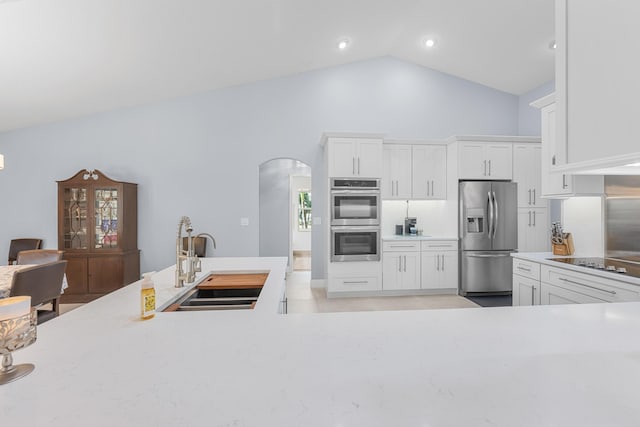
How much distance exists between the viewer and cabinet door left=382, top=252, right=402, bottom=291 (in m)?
4.49

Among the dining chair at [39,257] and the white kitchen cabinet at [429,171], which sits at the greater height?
the white kitchen cabinet at [429,171]

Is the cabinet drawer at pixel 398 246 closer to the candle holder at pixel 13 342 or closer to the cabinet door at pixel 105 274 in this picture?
the cabinet door at pixel 105 274

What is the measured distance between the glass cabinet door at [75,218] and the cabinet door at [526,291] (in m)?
5.27

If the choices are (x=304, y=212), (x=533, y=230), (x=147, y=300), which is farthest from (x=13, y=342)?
(x=304, y=212)

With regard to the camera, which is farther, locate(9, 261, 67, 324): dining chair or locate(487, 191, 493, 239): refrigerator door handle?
locate(487, 191, 493, 239): refrigerator door handle

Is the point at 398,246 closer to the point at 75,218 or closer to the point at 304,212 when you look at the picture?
the point at 304,212

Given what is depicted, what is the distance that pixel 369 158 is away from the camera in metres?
4.46

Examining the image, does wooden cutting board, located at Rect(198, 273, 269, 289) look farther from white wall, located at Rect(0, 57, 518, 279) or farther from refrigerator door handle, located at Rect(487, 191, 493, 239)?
refrigerator door handle, located at Rect(487, 191, 493, 239)

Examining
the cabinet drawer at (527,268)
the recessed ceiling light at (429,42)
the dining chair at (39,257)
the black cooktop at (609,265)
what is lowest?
the cabinet drawer at (527,268)

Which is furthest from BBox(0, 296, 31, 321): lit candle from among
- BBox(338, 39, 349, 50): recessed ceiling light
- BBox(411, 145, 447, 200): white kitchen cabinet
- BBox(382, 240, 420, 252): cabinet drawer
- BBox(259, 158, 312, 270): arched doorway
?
BBox(259, 158, 312, 270): arched doorway

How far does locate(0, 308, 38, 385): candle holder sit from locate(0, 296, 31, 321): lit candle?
10 millimetres

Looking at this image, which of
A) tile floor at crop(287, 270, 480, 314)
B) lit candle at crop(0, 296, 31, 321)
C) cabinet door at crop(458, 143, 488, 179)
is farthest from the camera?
cabinet door at crop(458, 143, 488, 179)

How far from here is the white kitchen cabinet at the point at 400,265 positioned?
4.50m

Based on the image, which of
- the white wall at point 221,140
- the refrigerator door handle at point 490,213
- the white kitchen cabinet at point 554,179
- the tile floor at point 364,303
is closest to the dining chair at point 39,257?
the white wall at point 221,140
